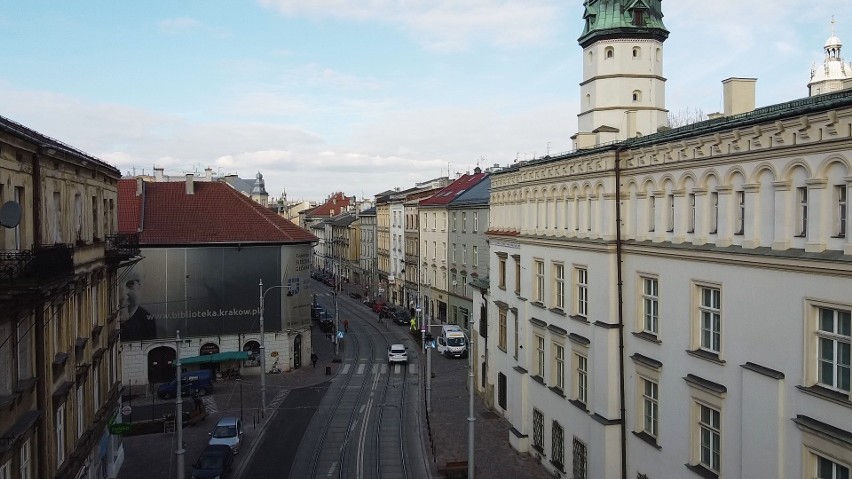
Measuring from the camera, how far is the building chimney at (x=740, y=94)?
1989 centimetres

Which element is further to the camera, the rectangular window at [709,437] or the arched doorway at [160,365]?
the arched doorway at [160,365]

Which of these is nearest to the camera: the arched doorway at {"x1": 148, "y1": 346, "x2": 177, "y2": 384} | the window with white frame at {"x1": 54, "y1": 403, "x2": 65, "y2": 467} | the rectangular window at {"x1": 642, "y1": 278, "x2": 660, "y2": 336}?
the window with white frame at {"x1": 54, "y1": 403, "x2": 65, "y2": 467}

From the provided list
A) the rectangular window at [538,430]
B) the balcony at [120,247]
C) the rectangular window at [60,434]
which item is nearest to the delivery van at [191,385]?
the balcony at [120,247]

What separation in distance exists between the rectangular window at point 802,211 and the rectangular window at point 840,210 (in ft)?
2.38

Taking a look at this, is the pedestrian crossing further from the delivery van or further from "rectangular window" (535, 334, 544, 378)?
"rectangular window" (535, 334, 544, 378)

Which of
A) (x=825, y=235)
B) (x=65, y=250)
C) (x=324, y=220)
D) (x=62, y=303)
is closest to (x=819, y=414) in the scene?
(x=825, y=235)

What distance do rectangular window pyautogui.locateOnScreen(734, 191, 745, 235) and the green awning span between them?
33055 millimetres

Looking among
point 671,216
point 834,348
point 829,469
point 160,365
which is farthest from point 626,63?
point 160,365

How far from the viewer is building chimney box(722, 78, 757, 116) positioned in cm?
1989

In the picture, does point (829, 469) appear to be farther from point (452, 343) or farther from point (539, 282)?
point (452, 343)

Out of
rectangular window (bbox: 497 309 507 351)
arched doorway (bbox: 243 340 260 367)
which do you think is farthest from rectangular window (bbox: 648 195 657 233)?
arched doorway (bbox: 243 340 260 367)

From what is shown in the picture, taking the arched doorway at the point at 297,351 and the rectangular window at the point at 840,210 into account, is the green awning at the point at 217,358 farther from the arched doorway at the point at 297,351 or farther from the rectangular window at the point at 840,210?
the rectangular window at the point at 840,210

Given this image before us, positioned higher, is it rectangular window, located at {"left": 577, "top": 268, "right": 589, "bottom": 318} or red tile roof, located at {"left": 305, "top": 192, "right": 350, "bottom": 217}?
red tile roof, located at {"left": 305, "top": 192, "right": 350, "bottom": 217}

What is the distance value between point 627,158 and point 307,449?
1805cm
